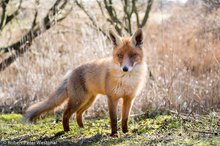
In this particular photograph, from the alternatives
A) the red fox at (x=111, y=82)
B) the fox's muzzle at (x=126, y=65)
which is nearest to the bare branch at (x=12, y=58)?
the red fox at (x=111, y=82)

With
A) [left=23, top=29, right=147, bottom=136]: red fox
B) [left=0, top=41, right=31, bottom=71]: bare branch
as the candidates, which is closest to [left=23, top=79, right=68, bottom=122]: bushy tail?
[left=23, top=29, right=147, bottom=136]: red fox

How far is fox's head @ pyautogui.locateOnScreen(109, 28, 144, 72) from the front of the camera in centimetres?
576

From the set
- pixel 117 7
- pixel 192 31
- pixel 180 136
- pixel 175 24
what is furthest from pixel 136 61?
pixel 175 24

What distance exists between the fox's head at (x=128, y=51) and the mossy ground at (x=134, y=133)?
3.07 ft

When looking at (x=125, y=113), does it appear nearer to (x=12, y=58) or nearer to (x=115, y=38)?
(x=115, y=38)

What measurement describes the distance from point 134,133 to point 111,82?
78 cm

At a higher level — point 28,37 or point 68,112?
point 28,37

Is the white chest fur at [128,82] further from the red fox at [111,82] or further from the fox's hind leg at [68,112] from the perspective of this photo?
the fox's hind leg at [68,112]

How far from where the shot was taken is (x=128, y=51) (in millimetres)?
5812

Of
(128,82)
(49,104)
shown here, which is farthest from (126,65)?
(49,104)

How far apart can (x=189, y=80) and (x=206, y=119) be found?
2891 millimetres

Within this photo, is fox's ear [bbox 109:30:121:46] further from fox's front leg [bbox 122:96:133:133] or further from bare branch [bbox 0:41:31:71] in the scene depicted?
bare branch [bbox 0:41:31:71]

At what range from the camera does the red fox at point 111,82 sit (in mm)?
5883

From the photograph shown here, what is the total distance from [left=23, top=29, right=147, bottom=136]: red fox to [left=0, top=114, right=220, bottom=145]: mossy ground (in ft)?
0.87
